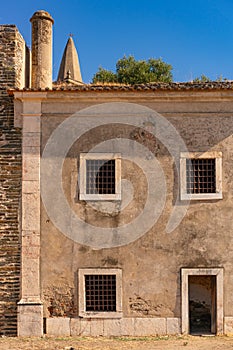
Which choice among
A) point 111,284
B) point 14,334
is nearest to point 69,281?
point 111,284

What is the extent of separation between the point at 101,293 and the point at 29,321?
2.10 m

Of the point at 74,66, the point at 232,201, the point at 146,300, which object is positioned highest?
the point at 74,66

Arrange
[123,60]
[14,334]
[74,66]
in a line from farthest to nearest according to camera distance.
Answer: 1. [123,60]
2. [74,66]
3. [14,334]

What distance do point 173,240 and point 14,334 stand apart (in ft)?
16.7

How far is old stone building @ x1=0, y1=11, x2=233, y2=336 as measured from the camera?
1375 cm

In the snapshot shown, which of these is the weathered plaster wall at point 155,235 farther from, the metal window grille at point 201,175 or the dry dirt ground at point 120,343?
the dry dirt ground at point 120,343

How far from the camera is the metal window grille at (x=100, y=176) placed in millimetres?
14203

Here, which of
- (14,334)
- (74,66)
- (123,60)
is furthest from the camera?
(123,60)

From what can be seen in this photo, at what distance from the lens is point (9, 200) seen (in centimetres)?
1412

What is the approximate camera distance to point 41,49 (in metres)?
14.9

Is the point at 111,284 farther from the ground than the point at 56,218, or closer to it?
closer to it

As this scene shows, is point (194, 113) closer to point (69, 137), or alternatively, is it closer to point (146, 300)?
point (69, 137)

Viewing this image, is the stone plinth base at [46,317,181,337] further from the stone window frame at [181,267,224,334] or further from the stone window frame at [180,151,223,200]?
the stone window frame at [180,151,223,200]

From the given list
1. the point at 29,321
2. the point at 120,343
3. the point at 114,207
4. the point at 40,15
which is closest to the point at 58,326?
the point at 29,321
